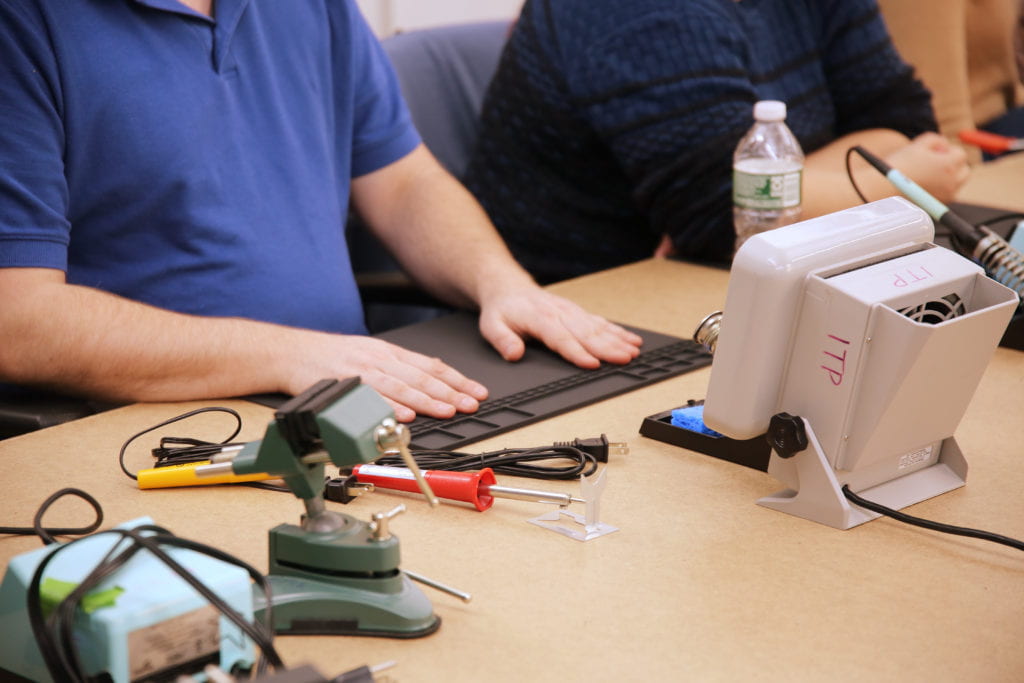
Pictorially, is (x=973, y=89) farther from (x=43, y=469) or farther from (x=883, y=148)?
(x=43, y=469)

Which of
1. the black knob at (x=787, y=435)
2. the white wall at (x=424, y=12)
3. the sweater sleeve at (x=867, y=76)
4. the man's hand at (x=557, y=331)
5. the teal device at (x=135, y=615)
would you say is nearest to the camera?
the teal device at (x=135, y=615)

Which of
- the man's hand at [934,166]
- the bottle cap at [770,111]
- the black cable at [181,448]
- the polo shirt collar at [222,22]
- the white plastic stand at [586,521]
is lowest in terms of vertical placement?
the black cable at [181,448]

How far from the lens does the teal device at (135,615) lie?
25.3 inches

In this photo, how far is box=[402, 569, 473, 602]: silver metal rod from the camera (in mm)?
786

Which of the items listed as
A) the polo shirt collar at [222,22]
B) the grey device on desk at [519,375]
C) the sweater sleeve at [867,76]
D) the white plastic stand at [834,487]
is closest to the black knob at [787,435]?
the white plastic stand at [834,487]

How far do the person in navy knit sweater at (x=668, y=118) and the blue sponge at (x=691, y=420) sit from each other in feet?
2.08

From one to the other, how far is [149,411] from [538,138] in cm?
89

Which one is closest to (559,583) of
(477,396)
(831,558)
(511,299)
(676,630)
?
(676,630)

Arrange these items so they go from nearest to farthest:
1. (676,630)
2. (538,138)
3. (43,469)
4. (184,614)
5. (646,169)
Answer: (184,614)
(676,630)
(43,469)
(646,169)
(538,138)

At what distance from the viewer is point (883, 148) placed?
2021 mm

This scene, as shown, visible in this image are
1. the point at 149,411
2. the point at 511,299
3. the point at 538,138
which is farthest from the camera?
the point at 538,138

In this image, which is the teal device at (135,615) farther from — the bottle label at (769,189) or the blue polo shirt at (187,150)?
the bottle label at (769,189)

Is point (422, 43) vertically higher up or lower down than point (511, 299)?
higher up

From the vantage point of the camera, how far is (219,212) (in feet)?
4.56
